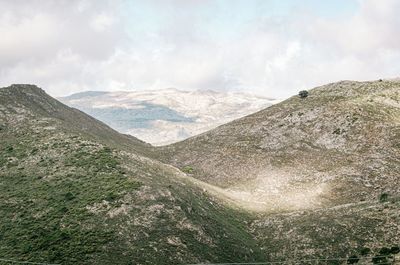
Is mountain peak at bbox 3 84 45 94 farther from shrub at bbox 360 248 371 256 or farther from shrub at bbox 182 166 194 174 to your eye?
shrub at bbox 360 248 371 256

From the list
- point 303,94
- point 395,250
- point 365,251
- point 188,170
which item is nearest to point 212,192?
point 188,170

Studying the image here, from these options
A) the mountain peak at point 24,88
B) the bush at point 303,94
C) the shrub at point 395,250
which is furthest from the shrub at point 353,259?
the mountain peak at point 24,88

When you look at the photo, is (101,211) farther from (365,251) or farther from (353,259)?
(365,251)

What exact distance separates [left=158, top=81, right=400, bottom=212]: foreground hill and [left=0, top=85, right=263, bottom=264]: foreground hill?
18.0 metres

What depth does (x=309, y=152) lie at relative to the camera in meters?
102

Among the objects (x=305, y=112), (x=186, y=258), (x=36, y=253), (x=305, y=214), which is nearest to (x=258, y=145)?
(x=305, y=112)

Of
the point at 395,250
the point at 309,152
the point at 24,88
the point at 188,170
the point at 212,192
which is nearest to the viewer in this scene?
the point at 395,250

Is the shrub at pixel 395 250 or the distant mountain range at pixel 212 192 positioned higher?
the distant mountain range at pixel 212 192

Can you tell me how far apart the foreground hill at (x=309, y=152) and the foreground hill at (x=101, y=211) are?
18.0 metres

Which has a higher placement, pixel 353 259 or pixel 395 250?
pixel 395 250

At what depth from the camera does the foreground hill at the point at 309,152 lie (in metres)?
82.8

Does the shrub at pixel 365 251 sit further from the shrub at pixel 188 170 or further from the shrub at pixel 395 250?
the shrub at pixel 188 170

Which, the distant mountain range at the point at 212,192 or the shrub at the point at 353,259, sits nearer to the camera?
the distant mountain range at the point at 212,192

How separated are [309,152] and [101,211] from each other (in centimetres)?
6337
